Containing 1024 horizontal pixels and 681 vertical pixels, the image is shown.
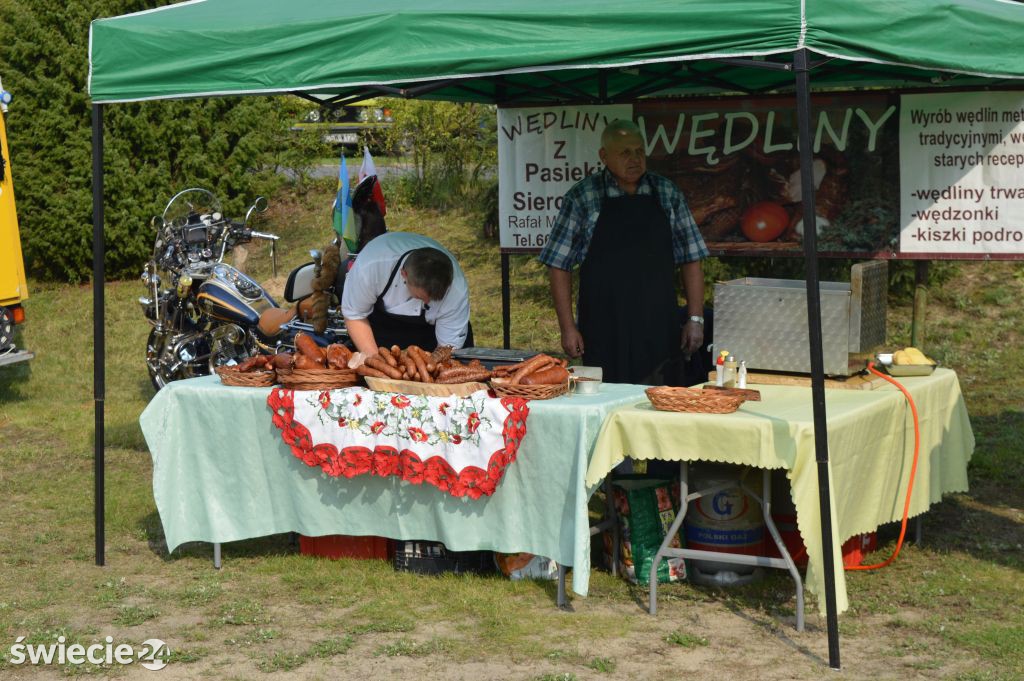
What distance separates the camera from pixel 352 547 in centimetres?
572

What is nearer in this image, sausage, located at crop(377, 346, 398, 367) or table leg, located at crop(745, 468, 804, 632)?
table leg, located at crop(745, 468, 804, 632)

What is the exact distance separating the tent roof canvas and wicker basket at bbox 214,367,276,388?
117 centimetres

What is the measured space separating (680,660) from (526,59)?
6.98 feet

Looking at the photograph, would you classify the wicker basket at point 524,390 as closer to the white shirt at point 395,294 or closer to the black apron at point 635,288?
the white shirt at point 395,294

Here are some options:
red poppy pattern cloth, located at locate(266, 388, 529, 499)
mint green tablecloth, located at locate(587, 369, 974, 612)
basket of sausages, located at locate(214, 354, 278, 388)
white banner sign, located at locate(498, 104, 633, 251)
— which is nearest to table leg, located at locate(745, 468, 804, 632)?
mint green tablecloth, located at locate(587, 369, 974, 612)

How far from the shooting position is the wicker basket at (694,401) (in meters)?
4.73

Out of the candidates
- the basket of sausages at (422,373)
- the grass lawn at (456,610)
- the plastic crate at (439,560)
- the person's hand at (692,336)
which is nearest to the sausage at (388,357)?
the basket of sausages at (422,373)

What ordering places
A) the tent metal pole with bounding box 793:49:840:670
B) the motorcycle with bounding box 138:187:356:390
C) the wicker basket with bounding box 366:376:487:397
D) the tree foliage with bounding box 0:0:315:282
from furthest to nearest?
the tree foliage with bounding box 0:0:315:282 → the motorcycle with bounding box 138:187:356:390 → the wicker basket with bounding box 366:376:487:397 → the tent metal pole with bounding box 793:49:840:670

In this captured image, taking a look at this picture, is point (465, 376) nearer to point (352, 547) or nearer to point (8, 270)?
point (352, 547)

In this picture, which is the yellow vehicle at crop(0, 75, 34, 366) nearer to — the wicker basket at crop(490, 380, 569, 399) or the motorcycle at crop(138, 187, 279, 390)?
the motorcycle at crop(138, 187, 279, 390)

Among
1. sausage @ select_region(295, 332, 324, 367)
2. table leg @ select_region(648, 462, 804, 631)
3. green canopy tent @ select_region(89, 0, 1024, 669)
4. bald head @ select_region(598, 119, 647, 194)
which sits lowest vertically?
table leg @ select_region(648, 462, 804, 631)

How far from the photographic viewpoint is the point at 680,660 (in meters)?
4.46

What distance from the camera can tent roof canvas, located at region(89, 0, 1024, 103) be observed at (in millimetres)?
4316

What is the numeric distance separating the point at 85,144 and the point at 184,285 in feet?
18.1
